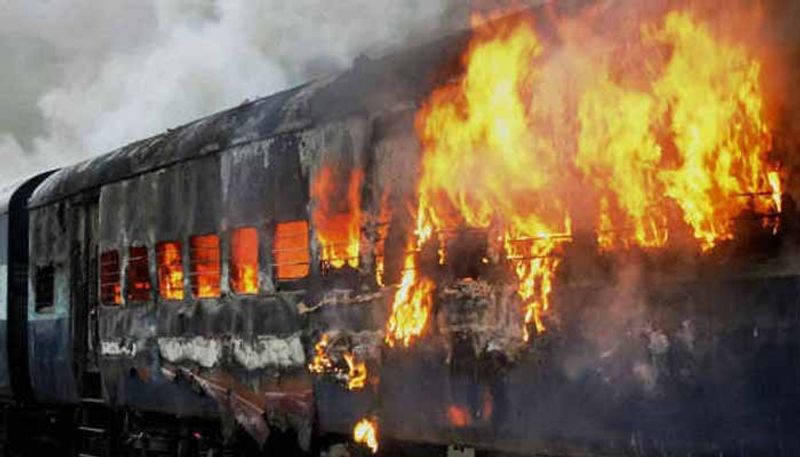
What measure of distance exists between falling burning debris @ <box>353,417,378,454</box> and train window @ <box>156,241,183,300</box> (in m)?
2.96

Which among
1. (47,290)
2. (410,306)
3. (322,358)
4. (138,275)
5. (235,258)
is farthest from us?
(47,290)

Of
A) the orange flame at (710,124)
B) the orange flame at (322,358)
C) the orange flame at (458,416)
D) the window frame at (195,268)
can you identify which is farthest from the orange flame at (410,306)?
the window frame at (195,268)

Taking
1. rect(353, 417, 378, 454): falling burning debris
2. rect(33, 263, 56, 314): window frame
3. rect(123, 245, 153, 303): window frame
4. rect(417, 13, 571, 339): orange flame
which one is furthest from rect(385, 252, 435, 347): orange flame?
rect(33, 263, 56, 314): window frame

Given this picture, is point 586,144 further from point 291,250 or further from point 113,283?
point 113,283

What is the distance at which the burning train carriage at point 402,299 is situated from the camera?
4.90 meters

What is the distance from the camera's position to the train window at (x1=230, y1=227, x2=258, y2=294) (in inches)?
330

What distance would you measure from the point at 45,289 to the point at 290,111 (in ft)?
20.1

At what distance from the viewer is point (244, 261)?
8.55 metres

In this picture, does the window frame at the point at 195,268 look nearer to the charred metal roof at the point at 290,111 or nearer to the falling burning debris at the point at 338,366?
the charred metal roof at the point at 290,111

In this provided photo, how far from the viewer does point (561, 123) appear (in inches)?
226

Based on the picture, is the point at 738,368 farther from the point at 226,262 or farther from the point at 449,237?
the point at 226,262

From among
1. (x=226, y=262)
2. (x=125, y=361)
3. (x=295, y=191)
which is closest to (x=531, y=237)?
(x=295, y=191)

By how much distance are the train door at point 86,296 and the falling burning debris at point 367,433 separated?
5146 mm

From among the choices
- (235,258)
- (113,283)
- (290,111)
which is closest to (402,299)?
(290,111)
